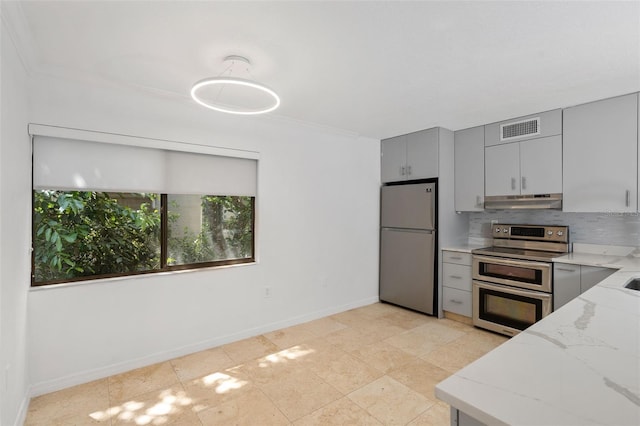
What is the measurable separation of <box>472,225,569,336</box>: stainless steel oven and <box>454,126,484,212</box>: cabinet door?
506 mm

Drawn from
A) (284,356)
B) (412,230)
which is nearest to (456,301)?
(412,230)

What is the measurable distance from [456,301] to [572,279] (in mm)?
1197

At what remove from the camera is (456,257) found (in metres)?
3.76

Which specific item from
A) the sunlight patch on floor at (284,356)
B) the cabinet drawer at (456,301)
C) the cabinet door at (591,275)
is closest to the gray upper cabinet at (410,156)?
the cabinet drawer at (456,301)

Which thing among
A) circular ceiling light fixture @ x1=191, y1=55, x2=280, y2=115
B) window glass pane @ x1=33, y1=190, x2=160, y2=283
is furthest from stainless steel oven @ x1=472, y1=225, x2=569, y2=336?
window glass pane @ x1=33, y1=190, x2=160, y2=283

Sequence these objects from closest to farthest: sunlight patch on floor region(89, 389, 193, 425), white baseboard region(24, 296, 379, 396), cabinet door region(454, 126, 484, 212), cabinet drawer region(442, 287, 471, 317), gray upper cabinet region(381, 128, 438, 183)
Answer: sunlight patch on floor region(89, 389, 193, 425), white baseboard region(24, 296, 379, 396), cabinet drawer region(442, 287, 471, 317), cabinet door region(454, 126, 484, 212), gray upper cabinet region(381, 128, 438, 183)

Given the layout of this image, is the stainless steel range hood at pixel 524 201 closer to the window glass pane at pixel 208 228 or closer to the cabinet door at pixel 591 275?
the cabinet door at pixel 591 275

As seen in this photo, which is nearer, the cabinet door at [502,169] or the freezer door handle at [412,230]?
the cabinet door at [502,169]

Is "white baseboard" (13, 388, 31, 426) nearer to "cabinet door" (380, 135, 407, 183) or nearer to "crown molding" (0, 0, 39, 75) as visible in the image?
"crown molding" (0, 0, 39, 75)

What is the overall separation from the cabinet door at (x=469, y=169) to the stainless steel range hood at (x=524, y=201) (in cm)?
13

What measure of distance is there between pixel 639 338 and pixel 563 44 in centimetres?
173

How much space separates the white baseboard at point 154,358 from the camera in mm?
2336

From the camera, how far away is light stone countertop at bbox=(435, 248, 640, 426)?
27.7 inches

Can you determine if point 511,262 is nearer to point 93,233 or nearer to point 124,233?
point 124,233
